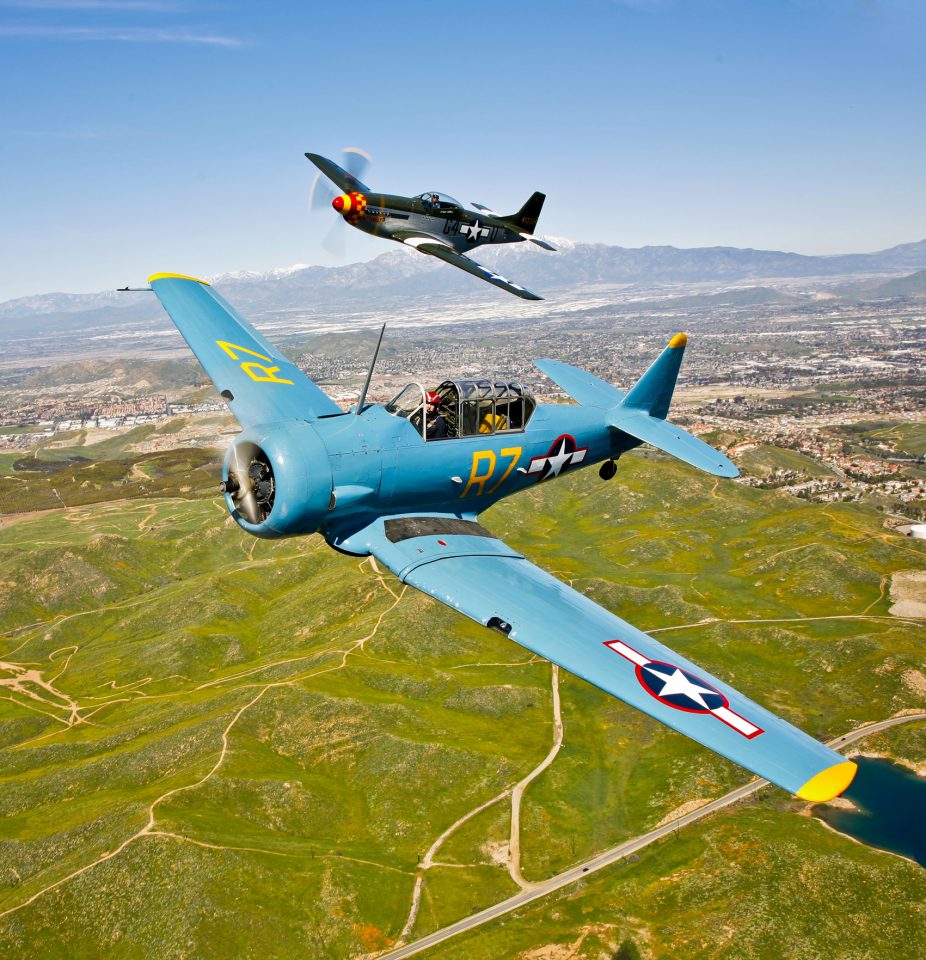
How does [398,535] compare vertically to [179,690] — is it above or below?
above

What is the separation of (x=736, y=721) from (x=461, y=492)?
1070 centimetres

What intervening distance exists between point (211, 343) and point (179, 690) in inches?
3385

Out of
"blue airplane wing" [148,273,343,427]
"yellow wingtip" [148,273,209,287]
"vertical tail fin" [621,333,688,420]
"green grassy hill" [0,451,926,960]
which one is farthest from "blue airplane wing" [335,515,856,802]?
"green grassy hill" [0,451,926,960]

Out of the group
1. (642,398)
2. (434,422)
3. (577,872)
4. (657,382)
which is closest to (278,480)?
(434,422)

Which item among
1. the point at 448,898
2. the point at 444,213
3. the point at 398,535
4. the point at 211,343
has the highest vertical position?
the point at 444,213

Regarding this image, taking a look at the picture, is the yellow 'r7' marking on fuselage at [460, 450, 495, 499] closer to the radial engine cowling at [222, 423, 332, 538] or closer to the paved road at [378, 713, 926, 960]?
the radial engine cowling at [222, 423, 332, 538]

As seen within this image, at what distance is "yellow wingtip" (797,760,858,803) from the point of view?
1120 centimetres

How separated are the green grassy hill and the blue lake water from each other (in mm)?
4109

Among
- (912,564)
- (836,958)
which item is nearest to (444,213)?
(836,958)

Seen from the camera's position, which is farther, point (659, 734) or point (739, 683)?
point (739, 683)

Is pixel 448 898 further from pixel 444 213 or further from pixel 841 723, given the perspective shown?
pixel 444 213

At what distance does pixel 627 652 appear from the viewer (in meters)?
15.5

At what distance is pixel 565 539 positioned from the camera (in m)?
144

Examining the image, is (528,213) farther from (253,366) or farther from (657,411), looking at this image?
(253,366)
